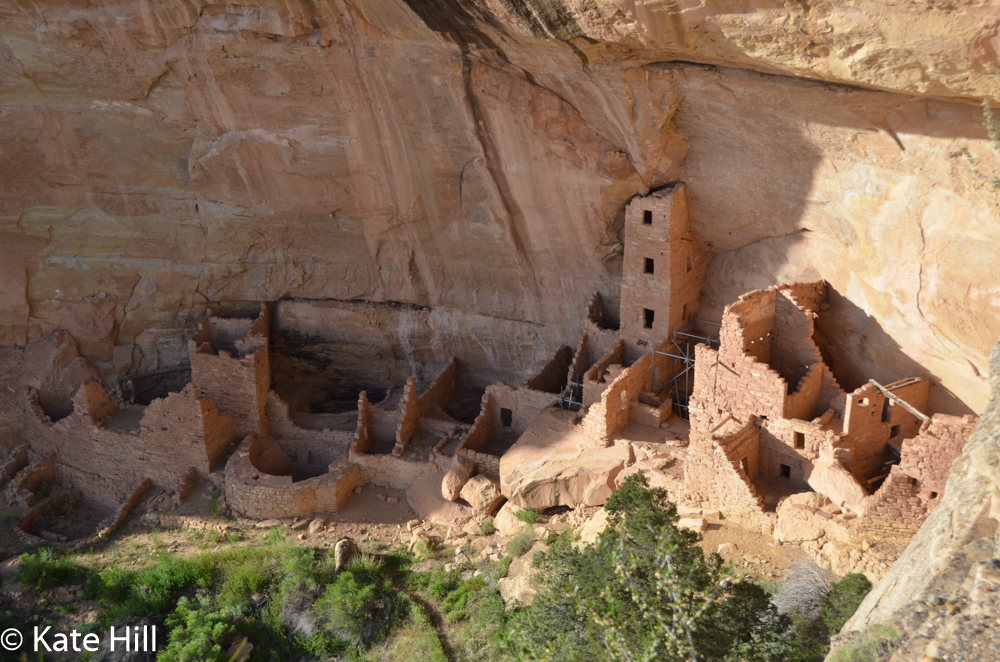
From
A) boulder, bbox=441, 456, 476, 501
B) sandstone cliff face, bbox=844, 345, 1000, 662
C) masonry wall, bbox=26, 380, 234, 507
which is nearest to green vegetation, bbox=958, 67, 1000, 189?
sandstone cliff face, bbox=844, 345, 1000, 662

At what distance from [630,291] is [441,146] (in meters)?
3.45

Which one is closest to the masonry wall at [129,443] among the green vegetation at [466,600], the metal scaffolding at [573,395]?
the green vegetation at [466,600]

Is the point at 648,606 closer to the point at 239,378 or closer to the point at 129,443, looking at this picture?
the point at 239,378

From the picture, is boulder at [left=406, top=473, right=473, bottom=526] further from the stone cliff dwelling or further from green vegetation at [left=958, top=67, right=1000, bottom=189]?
green vegetation at [left=958, top=67, right=1000, bottom=189]

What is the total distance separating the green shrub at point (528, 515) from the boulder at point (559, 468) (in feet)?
0.22

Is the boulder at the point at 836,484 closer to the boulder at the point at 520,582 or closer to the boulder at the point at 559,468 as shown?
the boulder at the point at 559,468

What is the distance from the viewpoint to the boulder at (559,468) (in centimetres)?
1220

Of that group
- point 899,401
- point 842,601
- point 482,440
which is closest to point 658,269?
point 899,401

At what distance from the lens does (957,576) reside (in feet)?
17.3

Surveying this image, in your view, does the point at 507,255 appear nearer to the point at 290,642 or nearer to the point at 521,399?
the point at 521,399

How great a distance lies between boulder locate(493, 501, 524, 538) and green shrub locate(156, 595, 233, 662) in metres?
3.93

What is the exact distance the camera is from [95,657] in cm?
1258

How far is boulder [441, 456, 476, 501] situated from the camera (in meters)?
13.4

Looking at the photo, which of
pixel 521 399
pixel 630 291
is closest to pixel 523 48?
pixel 630 291
